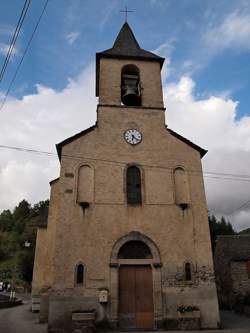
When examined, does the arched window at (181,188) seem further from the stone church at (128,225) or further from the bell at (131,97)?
the bell at (131,97)

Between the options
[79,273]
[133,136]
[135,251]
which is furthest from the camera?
[133,136]

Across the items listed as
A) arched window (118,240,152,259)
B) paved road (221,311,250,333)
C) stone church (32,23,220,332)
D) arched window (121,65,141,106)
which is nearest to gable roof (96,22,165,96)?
arched window (121,65,141,106)

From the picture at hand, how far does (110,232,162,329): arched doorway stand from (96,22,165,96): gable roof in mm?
10842

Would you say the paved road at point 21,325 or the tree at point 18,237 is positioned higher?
the tree at point 18,237

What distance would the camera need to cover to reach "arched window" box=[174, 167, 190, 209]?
50.3 ft

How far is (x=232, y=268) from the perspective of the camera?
23.6 meters

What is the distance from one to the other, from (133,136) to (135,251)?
601cm

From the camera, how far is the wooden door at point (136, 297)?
13.1 m

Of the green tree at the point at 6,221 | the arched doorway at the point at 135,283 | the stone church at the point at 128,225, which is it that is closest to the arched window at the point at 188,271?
the stone church at the point at 128,225

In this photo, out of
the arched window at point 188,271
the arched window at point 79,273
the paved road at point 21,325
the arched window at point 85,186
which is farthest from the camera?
the arched window at point 85,186

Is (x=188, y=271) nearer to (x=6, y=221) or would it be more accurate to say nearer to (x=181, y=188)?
(x=181, y=188)

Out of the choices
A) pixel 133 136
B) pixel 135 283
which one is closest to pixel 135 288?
pixel 135 283

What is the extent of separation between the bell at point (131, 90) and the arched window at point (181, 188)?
5.08m

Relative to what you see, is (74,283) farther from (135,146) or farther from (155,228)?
(135,146)
